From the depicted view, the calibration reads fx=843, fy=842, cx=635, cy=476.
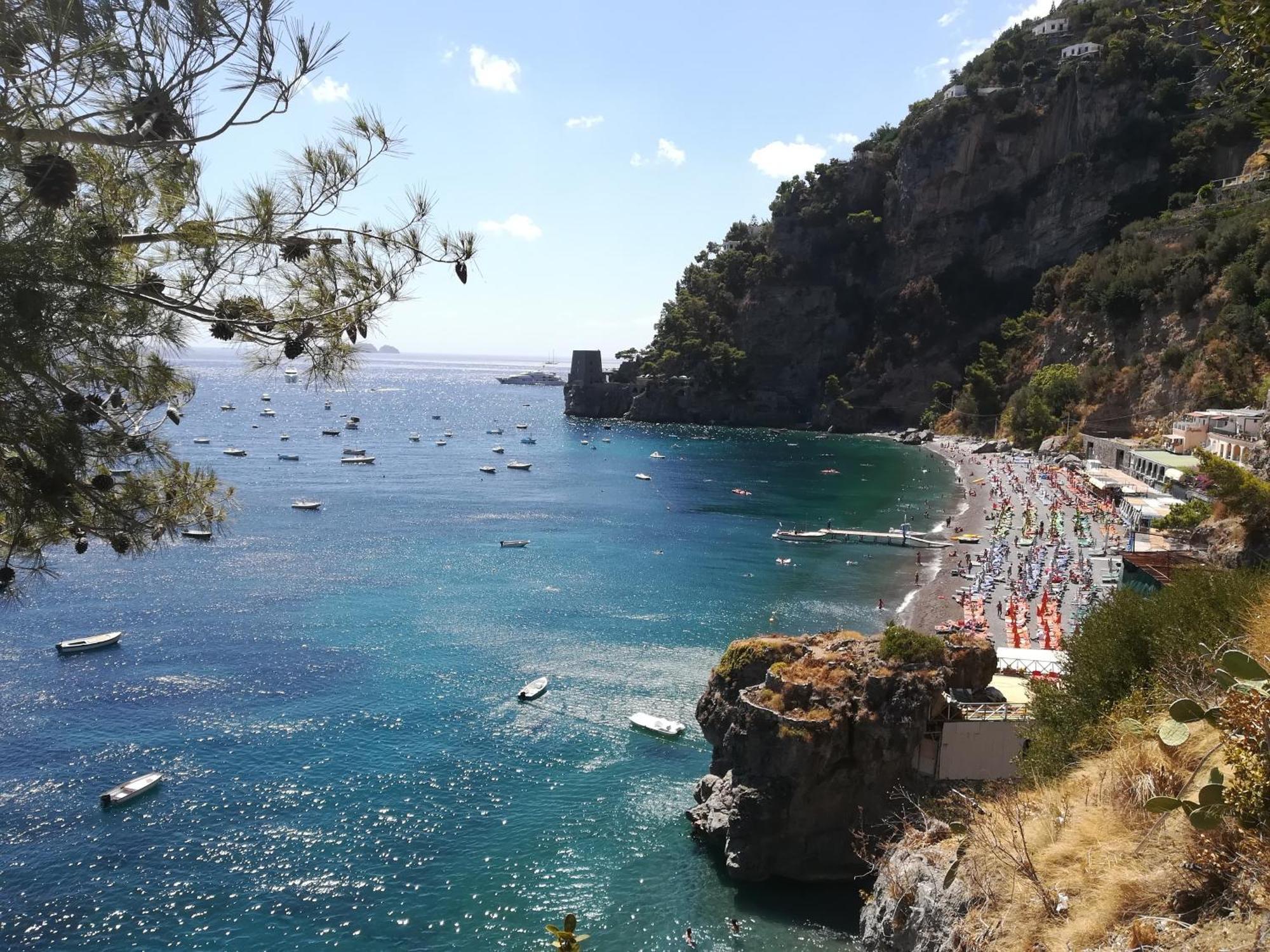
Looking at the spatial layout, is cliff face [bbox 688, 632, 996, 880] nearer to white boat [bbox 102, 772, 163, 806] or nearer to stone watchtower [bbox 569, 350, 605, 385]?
white boat [bbox 102, 772, 163, 806]

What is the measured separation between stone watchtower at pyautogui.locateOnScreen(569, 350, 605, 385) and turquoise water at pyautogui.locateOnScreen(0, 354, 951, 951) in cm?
7804

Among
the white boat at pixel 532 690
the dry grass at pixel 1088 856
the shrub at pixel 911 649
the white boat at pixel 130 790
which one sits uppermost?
the dry grass at pixel 1088 856

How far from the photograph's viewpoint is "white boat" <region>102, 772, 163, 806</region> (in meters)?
21.1

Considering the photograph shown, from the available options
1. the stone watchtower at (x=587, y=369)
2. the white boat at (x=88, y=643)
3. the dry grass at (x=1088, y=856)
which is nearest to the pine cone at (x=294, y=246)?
the dry grass at (x=1088, y=856)

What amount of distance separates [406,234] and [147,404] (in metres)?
2.90

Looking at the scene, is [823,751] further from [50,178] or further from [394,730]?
[50,178]

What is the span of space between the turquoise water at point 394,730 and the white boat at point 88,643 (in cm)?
46

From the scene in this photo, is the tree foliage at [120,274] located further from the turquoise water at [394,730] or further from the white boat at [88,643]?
the white boat at [88,643]

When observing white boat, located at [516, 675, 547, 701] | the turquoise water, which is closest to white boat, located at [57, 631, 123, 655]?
the turquoise water

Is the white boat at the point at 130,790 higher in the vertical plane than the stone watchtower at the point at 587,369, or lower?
lower

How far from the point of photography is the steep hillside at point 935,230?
9175 centimetres

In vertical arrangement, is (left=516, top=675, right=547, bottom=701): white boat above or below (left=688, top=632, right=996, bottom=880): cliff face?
below

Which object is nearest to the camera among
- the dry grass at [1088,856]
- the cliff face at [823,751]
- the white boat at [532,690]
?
the dry grass at [1088,856]

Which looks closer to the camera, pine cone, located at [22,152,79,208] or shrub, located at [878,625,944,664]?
pine cone, located at [22,152,79,208]
